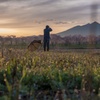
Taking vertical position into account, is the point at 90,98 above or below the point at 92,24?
below

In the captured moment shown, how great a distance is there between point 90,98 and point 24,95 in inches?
48.8

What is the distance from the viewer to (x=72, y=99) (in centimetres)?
431

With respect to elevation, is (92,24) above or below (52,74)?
above

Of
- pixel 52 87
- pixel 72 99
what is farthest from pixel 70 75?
pixel 72 99

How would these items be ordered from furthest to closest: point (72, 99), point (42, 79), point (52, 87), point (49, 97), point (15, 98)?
point (42, 79) → point (52, 87) → point (49, 97) → point (72, 99) → point (15, 98)

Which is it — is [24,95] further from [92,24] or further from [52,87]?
[92,24]

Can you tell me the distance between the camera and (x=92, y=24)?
13.3 feet

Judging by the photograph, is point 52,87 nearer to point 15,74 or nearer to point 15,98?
point 15,74

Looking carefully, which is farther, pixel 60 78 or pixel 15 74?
pixel 15 74

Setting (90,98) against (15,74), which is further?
(15,74)

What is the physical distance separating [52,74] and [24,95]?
1.36m

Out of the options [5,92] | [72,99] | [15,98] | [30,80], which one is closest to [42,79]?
[30,80]

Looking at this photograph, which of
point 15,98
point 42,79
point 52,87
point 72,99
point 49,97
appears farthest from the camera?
point 42,79

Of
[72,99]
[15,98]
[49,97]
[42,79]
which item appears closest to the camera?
[15,98]
